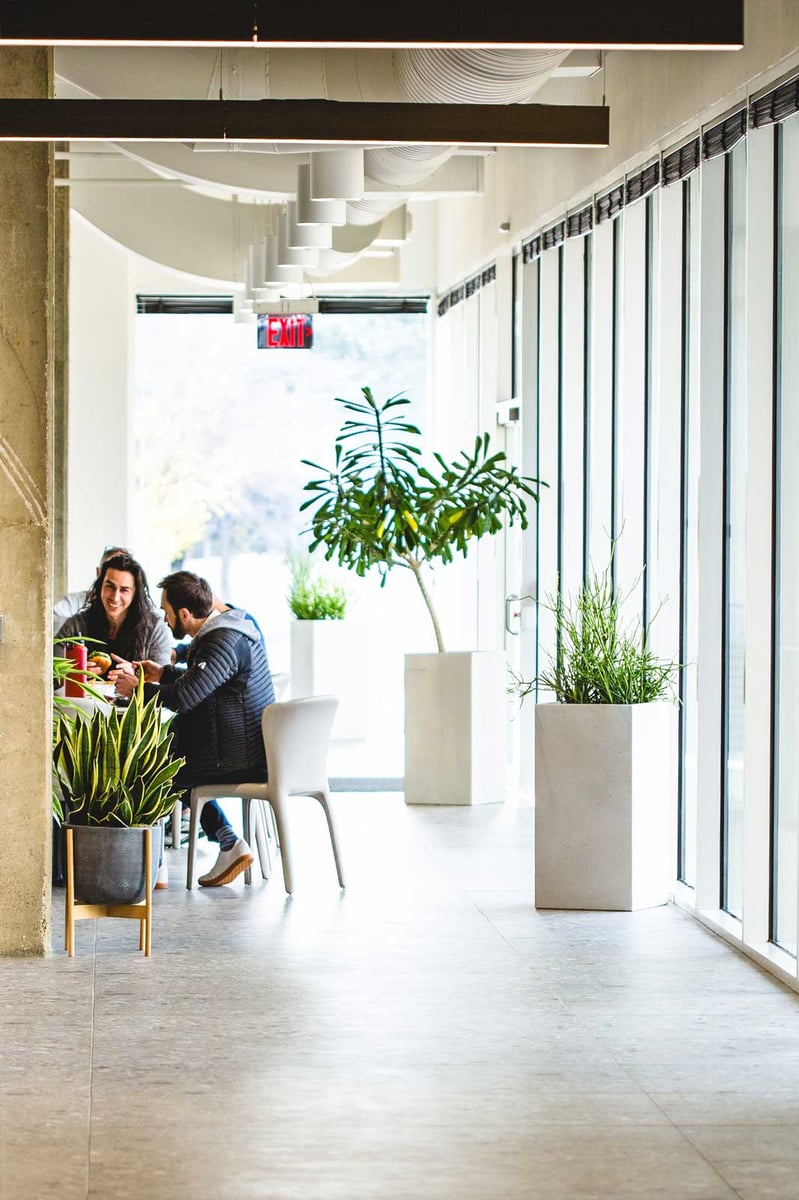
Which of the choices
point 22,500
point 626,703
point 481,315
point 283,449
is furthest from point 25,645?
point 283,449

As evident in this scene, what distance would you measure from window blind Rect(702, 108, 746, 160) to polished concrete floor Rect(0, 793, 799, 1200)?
3133 mm

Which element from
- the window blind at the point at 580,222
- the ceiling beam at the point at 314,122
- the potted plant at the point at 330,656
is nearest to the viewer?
the ceiling beam at the point at 314,122

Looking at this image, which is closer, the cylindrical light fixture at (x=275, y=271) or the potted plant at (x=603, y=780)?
the potted plant at (x=603, y=780)

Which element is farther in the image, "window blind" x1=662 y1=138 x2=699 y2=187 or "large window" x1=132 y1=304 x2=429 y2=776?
"large window" x1=132 y1=304 x2=429 y2=776

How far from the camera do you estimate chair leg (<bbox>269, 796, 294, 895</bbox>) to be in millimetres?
6762

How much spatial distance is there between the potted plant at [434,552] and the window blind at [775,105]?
3675mm

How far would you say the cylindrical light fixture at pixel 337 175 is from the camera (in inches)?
285

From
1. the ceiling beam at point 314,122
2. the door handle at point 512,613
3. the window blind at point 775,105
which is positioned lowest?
the door handle at point 512,613

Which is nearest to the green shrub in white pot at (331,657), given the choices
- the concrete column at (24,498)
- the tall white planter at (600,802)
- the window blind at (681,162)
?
the tall white planter at (600,802)

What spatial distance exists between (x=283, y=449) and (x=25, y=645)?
1395cm

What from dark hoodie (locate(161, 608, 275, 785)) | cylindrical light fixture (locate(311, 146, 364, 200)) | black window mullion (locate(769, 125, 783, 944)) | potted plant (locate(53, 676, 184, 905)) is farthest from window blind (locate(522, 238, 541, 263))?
potted plant (locate(53, 676, 184, 905))

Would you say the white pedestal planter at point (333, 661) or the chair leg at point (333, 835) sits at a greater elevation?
the white pedestal planter at point (333, 661)

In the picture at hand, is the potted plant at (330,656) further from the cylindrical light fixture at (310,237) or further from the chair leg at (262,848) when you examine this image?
the chair leg at (262,848)

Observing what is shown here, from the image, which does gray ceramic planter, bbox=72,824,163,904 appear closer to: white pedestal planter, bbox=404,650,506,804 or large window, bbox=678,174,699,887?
large window, bbox=678,174,699,887
